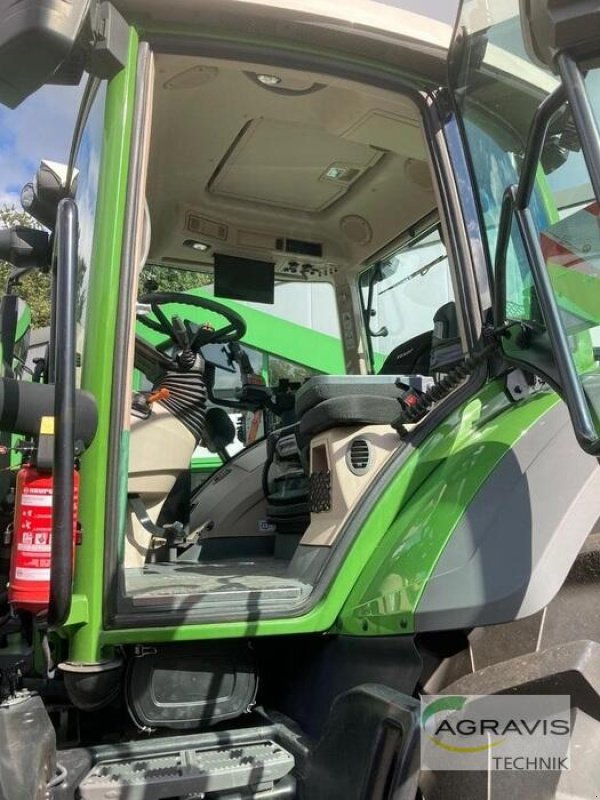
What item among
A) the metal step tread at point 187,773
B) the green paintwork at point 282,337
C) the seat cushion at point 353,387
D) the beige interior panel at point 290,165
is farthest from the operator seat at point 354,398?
the green paintwork at point 282,337

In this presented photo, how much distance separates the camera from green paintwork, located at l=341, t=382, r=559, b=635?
1.52 m

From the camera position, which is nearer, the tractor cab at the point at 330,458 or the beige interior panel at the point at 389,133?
the tractor cab at the point at 330,458

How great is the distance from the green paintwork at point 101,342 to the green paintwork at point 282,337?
1922 mm

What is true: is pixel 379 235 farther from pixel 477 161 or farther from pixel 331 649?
pixel 331 649

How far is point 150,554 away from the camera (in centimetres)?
252

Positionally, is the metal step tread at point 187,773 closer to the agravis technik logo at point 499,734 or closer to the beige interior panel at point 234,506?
the agravis technik logo at point 499,734

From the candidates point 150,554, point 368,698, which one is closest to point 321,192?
point 150,554

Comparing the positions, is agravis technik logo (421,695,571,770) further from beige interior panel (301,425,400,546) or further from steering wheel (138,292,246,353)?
steering wheel (138,292,246,353)

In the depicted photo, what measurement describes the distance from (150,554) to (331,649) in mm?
932

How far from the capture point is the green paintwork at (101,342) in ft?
5.28

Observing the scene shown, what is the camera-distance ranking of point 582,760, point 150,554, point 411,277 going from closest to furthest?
point 582,760
point 150,554
point 411,277

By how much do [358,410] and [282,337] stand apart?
94.0 inches

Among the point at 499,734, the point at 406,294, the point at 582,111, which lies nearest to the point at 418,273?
the point at 406,294

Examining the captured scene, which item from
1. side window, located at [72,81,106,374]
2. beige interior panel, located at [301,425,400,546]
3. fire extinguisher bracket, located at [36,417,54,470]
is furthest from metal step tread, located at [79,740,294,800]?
side window, located at [72,81,106,374]
